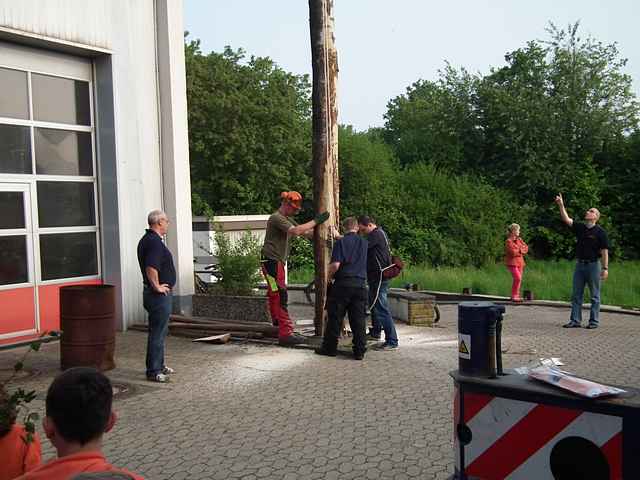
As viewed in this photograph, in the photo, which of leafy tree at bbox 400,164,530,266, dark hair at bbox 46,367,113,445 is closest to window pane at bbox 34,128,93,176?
dark hair at bbox 46,367,113,445

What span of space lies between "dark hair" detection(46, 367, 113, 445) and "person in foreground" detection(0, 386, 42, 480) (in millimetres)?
1244

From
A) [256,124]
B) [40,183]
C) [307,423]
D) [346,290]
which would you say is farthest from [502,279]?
[256,124]

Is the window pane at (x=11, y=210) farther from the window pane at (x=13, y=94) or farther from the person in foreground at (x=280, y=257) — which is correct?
the person in foreground at (x=280, y=257)

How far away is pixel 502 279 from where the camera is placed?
1861 cm

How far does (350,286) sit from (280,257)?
1196 millimetres

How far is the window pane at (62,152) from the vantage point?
1070 centimetres

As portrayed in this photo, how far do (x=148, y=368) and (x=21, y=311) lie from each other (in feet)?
11.3

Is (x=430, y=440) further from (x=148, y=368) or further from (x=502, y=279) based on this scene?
(x=502, y=279)

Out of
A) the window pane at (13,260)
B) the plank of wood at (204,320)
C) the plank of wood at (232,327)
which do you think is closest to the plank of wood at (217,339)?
the plank of wood at (232,327)

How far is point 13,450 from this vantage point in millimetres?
3506

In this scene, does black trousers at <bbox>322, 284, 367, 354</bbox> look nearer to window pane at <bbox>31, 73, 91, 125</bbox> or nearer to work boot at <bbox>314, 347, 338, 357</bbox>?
work boot at <bbox>314, 347, 338, 357</bbox>

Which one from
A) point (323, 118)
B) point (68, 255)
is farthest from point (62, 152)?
point (323, 118)

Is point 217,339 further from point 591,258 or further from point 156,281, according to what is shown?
point 591,258

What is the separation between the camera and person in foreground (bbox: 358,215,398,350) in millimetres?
9742
